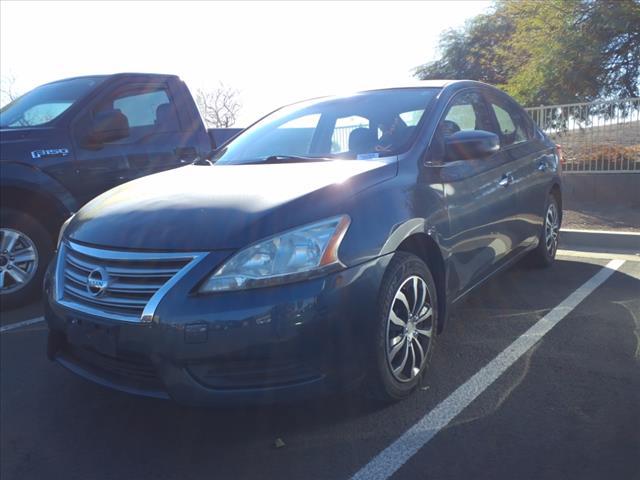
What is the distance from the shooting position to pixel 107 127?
4.98m

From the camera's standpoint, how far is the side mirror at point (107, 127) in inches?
195

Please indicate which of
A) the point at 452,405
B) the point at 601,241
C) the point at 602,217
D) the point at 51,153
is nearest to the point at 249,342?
the point at 452,405

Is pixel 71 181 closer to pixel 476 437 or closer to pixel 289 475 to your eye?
pixel 289 475

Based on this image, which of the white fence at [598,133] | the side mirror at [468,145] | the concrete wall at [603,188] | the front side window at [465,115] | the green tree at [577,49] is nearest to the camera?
the side mirror at [468,145]

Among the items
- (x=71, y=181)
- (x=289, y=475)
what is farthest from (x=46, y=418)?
(x=71, y=181)

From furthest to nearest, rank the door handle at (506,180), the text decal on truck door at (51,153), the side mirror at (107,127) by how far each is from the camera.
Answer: the side mirror at (107,127), the text decal on truck door at (51,153), the door handle at (506,180)

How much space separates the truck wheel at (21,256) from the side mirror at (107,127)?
89 centimetres

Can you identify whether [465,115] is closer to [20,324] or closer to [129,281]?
[129,281]

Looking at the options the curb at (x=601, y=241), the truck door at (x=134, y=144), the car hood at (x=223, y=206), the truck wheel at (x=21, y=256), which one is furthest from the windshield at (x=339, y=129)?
the curb at (x=601, y=241)

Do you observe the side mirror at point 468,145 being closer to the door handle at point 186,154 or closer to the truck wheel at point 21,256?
the door handle at point 186,154

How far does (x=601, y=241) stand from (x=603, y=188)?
228 centimetres

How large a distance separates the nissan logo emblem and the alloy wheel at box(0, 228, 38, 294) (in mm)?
2492

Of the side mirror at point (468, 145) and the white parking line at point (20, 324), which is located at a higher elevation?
the side mirror at point (468, 145)

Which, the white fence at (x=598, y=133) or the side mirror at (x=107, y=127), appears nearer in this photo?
the side mirror at (x=107, y=127)
